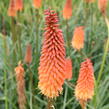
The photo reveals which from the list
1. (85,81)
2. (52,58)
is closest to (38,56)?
(85,81)

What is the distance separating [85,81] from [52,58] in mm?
459

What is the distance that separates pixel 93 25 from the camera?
19.0 ft

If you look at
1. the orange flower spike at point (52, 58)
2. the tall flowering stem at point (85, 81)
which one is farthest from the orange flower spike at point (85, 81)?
the orange flower spike at point (52, 58)

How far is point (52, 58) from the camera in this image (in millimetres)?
2430

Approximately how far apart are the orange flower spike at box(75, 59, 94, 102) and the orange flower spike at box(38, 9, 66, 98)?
30 cm

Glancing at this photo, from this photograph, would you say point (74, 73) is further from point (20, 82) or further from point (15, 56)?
point (20, 82)

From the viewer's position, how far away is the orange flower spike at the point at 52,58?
7.62 ft

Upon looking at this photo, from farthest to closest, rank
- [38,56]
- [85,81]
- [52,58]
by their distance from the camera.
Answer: [38,56], [85,81], [52,58]

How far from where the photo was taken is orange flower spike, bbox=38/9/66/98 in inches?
91.4

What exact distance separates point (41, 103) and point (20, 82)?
1.13 meters

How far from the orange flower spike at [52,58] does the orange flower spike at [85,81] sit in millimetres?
302

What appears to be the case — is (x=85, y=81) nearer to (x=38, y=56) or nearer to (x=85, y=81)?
(x=85, y=81)

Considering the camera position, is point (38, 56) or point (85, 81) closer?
point (85, 81)

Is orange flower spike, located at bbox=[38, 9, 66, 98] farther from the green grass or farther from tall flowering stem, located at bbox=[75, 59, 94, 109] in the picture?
the green grass
